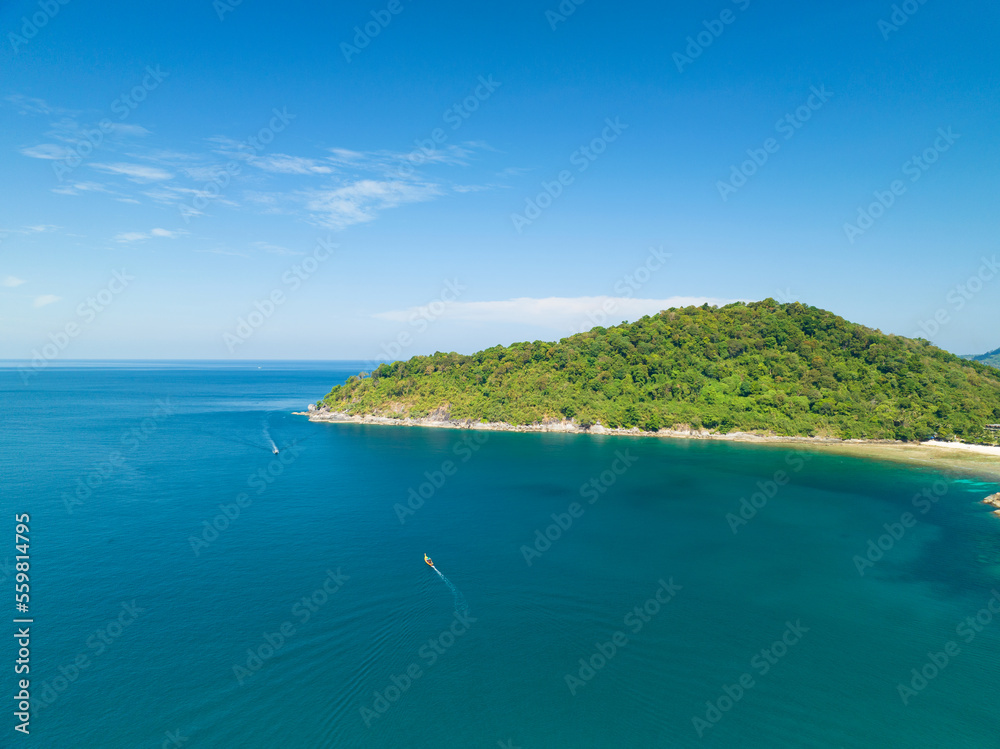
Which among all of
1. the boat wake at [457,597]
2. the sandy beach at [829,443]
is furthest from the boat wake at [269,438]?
the boat wake at [457,597]

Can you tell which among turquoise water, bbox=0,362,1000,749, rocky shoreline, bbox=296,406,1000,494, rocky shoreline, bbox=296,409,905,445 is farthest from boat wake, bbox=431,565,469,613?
rocky shoreline, bbox=296,409,905,445

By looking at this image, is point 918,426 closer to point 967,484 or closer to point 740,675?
point 967,484

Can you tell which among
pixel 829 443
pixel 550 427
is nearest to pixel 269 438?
pixel 550 427

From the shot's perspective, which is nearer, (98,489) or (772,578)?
(772,578)

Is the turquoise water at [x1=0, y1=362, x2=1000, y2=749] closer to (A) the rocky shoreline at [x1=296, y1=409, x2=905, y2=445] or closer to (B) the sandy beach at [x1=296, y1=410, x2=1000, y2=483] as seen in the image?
(B) the sandy beach at [x1=296, y1=410, x2=1000, y2=483]

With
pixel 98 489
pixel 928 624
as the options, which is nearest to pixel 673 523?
pixel 928 624
